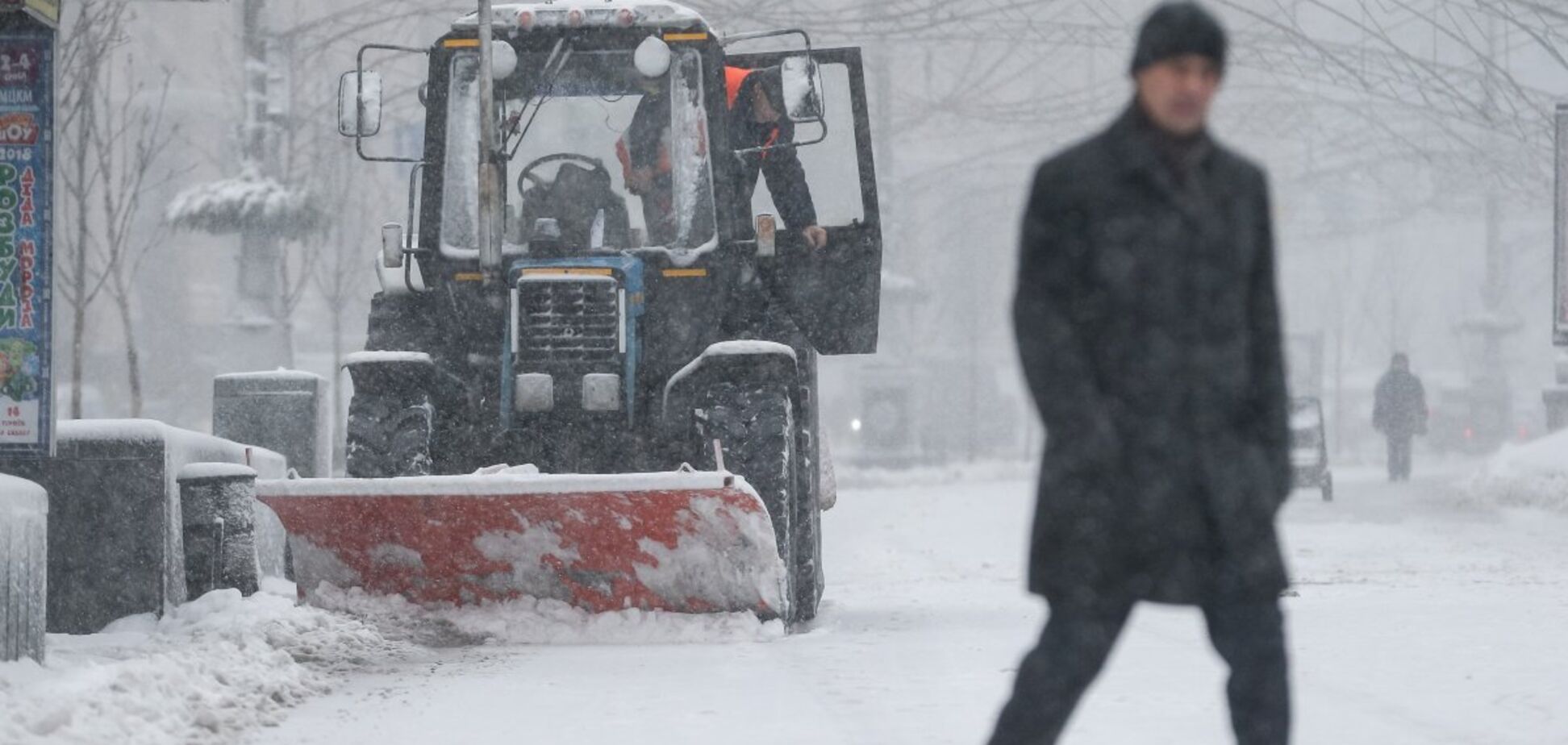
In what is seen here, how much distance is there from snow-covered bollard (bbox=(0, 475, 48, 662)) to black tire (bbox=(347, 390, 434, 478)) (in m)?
1.96

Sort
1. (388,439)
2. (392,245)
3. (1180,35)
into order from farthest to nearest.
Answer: (392,245) → (388,439) → (1180,35)

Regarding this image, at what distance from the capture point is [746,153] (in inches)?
382

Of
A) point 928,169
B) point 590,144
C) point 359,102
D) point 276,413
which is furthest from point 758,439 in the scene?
point 928,169

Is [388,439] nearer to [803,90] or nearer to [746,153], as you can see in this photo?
[746,153]

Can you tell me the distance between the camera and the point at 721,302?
31.7 feet

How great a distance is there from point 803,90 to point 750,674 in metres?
2.70

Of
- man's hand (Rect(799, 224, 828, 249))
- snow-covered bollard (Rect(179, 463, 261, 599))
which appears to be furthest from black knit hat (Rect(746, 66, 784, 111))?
snow-covered bollard (Rect(179, 463, 261, 599))

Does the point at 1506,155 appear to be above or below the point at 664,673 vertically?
above

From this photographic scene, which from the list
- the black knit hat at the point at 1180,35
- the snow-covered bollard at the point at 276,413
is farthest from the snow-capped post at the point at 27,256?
the snow-covered bollard at the point at 276,413

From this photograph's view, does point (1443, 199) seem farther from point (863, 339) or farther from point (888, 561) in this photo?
point (863, 339)

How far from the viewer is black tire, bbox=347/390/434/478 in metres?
8.98

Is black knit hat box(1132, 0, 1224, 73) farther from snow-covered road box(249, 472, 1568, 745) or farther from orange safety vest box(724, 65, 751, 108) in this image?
orange safety vest box(724, 65, 751, 108)

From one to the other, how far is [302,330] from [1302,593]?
109ft

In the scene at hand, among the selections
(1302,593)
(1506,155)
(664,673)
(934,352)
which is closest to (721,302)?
(664,673)
